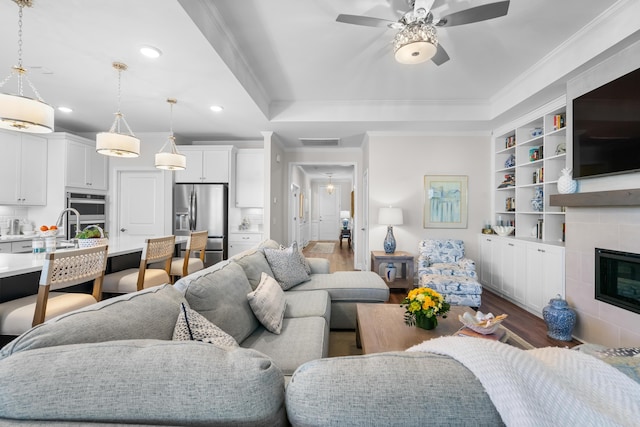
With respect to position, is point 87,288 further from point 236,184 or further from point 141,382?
point 236,184

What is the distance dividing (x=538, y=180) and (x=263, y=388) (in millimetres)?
4471

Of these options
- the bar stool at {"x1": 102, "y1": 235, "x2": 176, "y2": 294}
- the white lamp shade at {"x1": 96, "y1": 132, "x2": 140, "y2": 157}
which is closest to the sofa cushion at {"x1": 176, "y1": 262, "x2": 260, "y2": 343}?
the bar stool at {"x1": 102, "y1": 235, "x2": 176, "y2": 294}

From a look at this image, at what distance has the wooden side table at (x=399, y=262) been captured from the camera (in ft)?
14.4

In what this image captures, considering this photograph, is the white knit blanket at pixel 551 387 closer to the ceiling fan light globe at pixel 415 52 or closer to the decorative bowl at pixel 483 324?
the decorative bowl at pixel 483 324

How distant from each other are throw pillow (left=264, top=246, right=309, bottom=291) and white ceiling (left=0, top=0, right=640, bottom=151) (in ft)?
5.97

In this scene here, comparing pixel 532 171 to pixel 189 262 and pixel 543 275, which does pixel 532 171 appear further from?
pixel 189 262

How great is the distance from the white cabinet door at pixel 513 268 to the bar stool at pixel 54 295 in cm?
434

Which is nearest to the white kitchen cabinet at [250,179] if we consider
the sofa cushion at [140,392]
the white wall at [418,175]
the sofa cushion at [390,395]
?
the white wall at [418,175]

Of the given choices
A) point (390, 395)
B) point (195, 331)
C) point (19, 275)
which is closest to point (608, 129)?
point (390, 395)

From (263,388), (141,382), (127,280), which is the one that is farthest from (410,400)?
(127,280)

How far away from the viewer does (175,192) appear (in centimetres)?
507

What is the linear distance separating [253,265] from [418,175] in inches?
137

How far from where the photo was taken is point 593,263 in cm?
262

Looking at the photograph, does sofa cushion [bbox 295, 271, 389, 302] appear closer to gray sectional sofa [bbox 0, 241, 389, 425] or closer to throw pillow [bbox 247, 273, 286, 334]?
throw pillow [bbox 247, 273, 286, 334]
